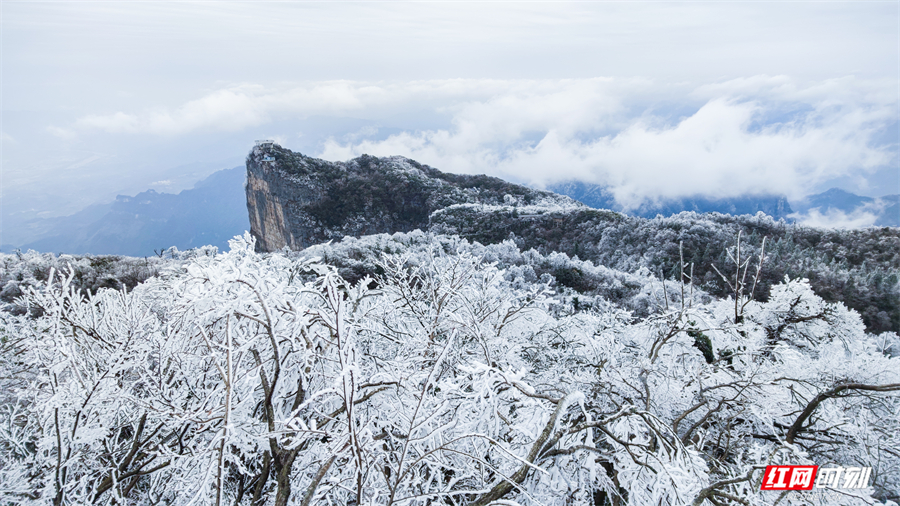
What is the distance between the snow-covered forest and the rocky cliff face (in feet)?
132

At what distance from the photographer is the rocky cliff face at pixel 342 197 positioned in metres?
44.3

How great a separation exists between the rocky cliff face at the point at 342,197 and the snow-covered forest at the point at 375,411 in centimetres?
4022

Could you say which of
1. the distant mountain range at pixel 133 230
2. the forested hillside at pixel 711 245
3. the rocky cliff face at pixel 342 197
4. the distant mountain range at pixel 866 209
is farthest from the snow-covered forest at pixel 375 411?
the distant mountain range at pixel 133 230

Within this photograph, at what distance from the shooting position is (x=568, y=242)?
97.2ft

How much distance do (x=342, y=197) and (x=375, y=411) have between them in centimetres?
4658

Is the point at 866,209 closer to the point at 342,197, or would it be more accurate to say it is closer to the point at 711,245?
the point at 711,245

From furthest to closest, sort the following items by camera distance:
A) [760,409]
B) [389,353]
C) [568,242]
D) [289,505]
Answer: [568,242] < [389,353] < [760,409] < [289,505]

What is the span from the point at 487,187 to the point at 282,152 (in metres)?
26.8

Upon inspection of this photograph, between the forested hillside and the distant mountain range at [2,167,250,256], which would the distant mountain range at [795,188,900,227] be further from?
the distant mountain range at [2,167,250,256]

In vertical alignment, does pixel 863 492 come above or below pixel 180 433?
below

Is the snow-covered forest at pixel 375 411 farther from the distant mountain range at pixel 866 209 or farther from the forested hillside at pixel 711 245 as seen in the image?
the distant mountain range at pixel 866 209

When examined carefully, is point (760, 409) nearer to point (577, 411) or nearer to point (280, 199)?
point (577, 411)

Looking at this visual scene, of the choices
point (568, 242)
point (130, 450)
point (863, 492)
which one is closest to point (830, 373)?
point (863, 492)

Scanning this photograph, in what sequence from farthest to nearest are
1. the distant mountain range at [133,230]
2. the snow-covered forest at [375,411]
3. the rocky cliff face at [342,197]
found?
the distant mountain range at [133,230], the rocky cliff face at [342,197], the snow-covered forest at [375,411]
